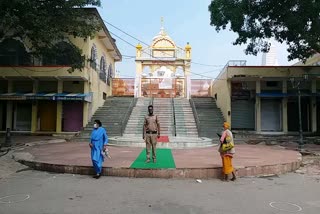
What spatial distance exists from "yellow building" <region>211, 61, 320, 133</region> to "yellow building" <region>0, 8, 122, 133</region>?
32.2ft

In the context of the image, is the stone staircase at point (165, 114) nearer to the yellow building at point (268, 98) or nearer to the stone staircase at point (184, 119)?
the stone staircase at point (184, 119)

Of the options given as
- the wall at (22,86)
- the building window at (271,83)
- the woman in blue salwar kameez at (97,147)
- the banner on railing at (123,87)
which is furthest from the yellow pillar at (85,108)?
the woman in blue salwar kameez at (97,147)

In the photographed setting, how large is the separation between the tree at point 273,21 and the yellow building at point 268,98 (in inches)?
125

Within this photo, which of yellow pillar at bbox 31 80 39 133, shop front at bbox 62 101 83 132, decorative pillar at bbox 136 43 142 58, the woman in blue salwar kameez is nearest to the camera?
the woman in blue salwar kameez

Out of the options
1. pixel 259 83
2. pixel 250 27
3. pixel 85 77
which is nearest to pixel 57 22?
pixel 85 77

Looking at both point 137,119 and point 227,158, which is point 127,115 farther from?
point 227,158

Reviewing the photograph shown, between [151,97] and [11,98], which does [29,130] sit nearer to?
[11,98]

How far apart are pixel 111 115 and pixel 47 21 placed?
12.0m

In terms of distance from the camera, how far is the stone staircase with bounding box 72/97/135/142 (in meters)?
21.8

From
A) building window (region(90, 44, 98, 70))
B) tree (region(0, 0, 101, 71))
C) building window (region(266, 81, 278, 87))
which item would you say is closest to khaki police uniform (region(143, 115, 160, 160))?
tree (region(0, 0, 101, 71))

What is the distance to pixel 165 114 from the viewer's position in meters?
25.1

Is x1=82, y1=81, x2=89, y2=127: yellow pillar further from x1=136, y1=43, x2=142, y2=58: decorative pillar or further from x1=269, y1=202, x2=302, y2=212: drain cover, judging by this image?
x1=269, y1=202, x2=302, y2=212: drain cover

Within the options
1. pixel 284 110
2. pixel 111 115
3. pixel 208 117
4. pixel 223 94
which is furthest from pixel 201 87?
pixel 111 115

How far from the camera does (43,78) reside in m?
22.7
